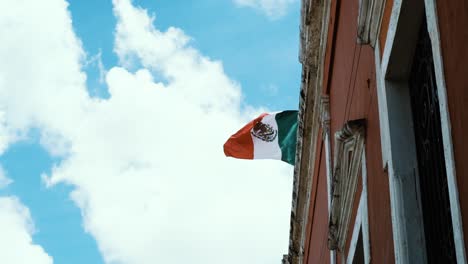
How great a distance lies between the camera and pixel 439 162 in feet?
18.5

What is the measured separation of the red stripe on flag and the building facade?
6.50 m

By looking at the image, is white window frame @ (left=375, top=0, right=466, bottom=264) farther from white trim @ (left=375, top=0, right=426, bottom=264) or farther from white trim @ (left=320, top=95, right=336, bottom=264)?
white trim @ (left=320, top=95, right=336, bottom=264)

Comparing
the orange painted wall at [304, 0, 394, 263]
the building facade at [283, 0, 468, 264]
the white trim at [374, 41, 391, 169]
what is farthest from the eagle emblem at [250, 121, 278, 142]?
the white trim at [374, 41, 391, 169]

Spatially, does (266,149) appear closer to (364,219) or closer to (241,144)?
(241,144)

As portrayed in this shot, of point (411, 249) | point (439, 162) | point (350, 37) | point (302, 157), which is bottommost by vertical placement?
point (411, 249)

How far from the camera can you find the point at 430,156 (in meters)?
5.86

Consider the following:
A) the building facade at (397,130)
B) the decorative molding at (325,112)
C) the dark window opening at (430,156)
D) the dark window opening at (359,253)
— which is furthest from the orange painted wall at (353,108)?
the dark window opening at (430,156)

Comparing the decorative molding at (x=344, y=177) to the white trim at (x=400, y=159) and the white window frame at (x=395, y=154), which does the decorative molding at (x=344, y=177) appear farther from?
the white trim at (x=400, y=159)

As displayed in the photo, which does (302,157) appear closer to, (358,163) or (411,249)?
(358,163)

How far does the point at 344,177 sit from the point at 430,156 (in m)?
2.94

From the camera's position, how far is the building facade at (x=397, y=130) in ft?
15.4

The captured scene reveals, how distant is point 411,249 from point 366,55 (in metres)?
2.06

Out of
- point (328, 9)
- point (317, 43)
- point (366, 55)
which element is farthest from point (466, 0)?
point (317, 43)

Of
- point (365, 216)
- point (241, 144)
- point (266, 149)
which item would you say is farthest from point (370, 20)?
point (241, 144)
